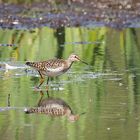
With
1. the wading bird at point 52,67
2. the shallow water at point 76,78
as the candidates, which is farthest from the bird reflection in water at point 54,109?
the wading bird at point 52,67

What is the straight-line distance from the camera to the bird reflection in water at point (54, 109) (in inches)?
394

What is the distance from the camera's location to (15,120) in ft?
31.9

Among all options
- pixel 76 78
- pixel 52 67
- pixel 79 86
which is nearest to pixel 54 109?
pixel 79 86

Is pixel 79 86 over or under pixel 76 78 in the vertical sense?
under

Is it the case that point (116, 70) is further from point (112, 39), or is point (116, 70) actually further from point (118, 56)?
point (112, 39)

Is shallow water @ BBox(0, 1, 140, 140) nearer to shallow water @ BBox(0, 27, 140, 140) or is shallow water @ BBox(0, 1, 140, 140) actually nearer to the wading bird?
shallow water @ BBox(0, 27, 140, 140)

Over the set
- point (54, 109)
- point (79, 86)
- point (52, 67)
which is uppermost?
point (52, 67)

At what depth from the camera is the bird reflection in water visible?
10.0 m

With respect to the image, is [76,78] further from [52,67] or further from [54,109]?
[54,109]

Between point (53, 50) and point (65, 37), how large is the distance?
244 cm

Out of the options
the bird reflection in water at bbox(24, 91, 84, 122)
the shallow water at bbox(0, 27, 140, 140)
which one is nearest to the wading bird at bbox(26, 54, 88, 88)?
the shallow water at bbox(0, 27, 140, 140)

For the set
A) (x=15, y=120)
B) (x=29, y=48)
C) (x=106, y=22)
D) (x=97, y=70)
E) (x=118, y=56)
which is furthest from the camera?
(x=106, y=22)

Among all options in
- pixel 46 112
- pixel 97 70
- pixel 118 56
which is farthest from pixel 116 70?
pixel 46 112

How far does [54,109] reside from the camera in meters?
10.4
